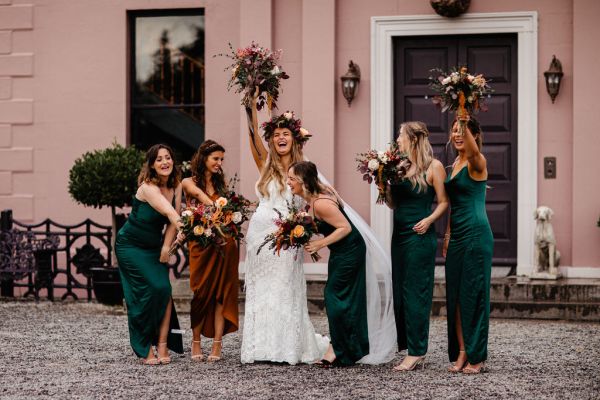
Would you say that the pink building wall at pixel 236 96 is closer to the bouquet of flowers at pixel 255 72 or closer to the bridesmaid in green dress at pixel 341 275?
the bouquet of flowers at pixel 255 72

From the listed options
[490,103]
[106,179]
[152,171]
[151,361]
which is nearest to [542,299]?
[490,103]

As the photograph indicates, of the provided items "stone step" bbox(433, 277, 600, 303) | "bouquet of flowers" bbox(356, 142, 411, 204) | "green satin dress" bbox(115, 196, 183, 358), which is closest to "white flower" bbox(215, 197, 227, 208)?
"green satin dress" bbox(115, 196, 183, 358)

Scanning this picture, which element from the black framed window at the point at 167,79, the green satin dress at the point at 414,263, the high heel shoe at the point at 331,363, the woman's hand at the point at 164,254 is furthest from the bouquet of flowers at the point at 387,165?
the black framed window at the point at 167,79

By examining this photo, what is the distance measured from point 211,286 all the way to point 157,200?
84 centimetres

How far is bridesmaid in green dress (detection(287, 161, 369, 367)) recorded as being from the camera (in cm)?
846

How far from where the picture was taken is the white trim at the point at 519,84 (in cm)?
1234

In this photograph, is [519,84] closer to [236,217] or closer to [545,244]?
[545,244]

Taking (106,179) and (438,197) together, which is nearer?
(438,197)

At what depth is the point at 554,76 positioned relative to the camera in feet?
39.8

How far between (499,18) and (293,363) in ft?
18.2

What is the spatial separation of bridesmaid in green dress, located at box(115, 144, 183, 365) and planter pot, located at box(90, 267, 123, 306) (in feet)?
12.6

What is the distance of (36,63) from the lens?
46.5ft

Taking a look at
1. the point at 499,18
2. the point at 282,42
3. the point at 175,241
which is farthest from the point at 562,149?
the point at 175,241

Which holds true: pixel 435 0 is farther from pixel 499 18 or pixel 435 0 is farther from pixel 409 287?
pixel 409 287
